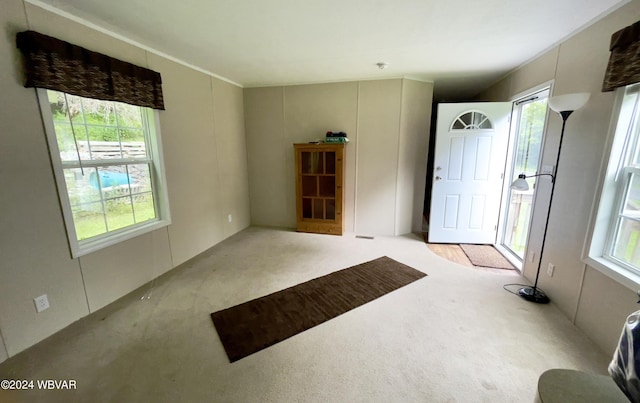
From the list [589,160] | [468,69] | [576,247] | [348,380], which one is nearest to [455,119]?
[468,69]

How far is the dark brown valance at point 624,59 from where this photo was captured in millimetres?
1537

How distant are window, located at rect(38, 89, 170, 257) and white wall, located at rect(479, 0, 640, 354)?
155 inches

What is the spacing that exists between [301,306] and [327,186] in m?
2.18

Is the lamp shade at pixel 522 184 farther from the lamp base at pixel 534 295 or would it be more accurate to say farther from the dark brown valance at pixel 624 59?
the lamp base at pixel 534 295

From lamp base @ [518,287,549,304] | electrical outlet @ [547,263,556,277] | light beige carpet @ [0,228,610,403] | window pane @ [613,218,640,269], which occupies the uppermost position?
window pane @ [613,218,640,269]

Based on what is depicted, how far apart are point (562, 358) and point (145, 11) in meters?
3.89

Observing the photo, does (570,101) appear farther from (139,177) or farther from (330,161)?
(139,177)

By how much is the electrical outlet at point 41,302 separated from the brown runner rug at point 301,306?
1187 mm

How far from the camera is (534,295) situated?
2.36m

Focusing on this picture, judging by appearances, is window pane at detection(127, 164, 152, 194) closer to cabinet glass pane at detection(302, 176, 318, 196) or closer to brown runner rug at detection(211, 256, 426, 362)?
brown runner rug at detection(211, 256, 426, 362)

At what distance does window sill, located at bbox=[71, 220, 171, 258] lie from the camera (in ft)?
6.81

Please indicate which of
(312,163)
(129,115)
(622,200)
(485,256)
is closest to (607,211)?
(622,200)

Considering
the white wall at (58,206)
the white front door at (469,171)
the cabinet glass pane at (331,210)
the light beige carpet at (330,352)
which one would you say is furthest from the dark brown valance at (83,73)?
the white front door at (469,171)

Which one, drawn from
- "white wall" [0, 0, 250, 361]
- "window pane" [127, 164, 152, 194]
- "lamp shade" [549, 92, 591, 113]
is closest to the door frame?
"lamp shade" [549, 92, 591, 113]
